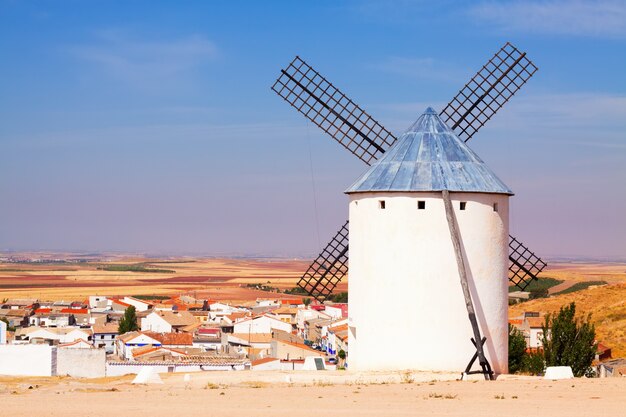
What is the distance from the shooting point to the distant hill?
3928 cm

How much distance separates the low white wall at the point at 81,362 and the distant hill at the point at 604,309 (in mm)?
18132

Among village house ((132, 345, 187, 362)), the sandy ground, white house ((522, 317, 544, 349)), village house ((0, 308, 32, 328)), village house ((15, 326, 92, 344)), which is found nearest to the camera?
the sandy ground

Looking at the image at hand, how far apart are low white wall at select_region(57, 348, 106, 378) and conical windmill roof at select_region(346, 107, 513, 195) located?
13.5m

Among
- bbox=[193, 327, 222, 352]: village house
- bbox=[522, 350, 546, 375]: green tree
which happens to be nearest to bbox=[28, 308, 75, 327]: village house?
bbox=[193, 327, 222, 352]: village house

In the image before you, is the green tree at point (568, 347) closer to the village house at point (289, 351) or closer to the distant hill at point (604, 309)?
the distant hill at point (604, 309)

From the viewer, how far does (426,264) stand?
15.1 metres

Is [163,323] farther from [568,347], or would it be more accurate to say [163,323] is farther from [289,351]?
[568,347]

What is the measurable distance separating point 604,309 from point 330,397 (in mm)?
35530

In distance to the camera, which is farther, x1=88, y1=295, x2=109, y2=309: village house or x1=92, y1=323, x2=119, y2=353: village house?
x1=88, y1=295, x2=109, y2=309: village house

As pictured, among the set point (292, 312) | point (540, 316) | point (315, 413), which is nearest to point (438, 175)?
point (315, 413)

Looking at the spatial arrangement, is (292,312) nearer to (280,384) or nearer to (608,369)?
(608,369)

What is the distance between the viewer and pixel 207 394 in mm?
11992

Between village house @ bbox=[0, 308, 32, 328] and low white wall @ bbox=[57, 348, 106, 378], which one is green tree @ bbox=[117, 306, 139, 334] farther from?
low white wall @ bbox=[57, 348, 106, 378]

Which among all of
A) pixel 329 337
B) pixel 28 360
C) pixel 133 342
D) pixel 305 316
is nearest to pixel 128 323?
pixel 133 342
